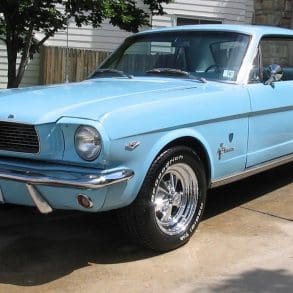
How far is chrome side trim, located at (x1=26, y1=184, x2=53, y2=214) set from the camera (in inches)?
157

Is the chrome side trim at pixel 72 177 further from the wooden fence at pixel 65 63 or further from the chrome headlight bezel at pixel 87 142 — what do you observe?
the wooden fence at pixel 65 63

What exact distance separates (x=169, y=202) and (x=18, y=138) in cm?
124

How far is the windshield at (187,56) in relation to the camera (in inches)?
214

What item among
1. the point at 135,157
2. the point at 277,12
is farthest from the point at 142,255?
the point at 277,12

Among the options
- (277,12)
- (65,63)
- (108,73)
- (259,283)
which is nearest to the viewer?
(259,283)

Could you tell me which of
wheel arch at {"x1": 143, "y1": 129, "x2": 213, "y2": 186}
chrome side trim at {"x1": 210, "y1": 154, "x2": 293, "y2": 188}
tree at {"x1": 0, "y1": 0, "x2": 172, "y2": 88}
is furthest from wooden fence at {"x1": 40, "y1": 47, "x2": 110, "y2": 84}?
wheel arch at {"x1": 143, "y1": 129, "x2": 213, "y2": 186}

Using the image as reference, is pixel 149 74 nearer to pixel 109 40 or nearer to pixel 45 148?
pixel 45 148

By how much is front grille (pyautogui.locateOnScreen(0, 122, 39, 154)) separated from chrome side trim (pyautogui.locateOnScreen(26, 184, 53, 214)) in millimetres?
270

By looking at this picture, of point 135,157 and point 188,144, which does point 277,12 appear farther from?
point 135,157

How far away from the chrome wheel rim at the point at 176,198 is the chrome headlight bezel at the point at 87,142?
2.17 feet

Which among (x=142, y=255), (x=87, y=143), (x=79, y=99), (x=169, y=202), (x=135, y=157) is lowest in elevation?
(x=142, y=255)

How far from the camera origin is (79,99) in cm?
435

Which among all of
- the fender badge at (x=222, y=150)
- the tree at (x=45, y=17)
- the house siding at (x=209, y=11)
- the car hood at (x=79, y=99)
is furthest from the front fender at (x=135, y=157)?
the house siding at (x=209, y=11)

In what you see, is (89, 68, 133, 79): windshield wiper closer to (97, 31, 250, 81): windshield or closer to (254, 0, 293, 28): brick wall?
(97, 31, 250, 81): windshield
